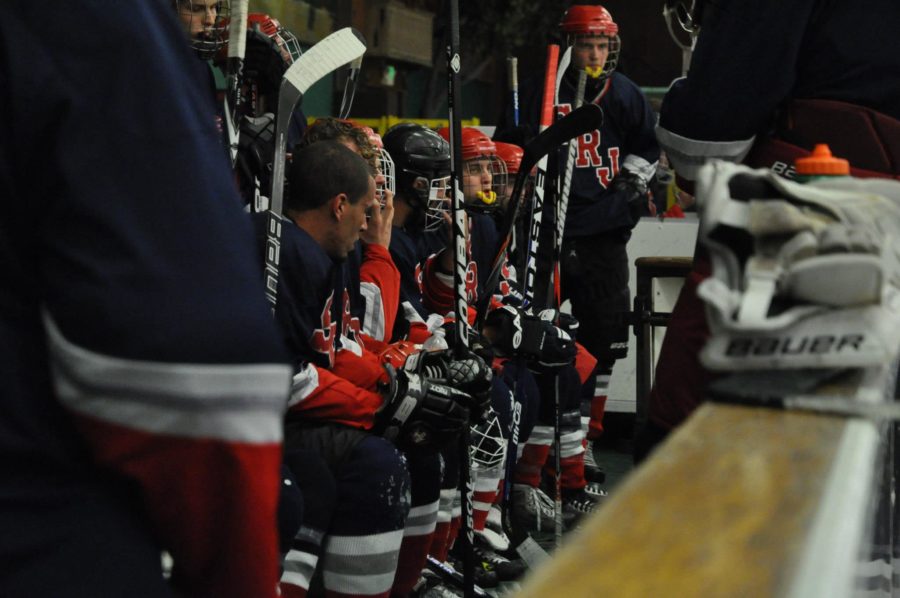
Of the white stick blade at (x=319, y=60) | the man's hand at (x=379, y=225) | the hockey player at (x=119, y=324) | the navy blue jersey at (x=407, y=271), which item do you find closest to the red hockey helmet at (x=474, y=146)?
the navy blue jersey at (x=407, y=271)

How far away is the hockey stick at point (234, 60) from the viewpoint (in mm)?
2826

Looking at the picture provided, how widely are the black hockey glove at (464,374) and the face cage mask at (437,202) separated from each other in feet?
3.37

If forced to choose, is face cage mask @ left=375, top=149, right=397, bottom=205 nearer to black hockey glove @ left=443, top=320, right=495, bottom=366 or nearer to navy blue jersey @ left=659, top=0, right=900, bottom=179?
black hockey glove @ left=443, top=320, right=495, bottom=366

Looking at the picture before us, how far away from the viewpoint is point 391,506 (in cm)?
292

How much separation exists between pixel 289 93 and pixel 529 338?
1601mm

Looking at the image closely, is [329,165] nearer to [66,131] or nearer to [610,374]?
[66,131]

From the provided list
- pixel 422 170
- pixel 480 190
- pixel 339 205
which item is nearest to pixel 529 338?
pixel 422 170

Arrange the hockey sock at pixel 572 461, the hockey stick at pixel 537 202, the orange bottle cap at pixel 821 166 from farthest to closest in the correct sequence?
the hockey sock at pixel 572 461 < the hockey stick at pixel 537 202 < the orange bottle cap at pixel 821 166

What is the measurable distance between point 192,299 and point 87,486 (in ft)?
0.61

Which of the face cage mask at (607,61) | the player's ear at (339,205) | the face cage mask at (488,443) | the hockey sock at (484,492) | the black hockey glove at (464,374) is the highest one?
the player's ear at (339,205)

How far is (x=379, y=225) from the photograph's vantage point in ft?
12.6

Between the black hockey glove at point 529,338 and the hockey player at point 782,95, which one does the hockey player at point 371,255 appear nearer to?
the black hockey glove at point 529,338

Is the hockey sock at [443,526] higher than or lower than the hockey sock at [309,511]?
lower

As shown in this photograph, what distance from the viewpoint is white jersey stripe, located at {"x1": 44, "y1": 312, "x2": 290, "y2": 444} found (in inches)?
39.9
